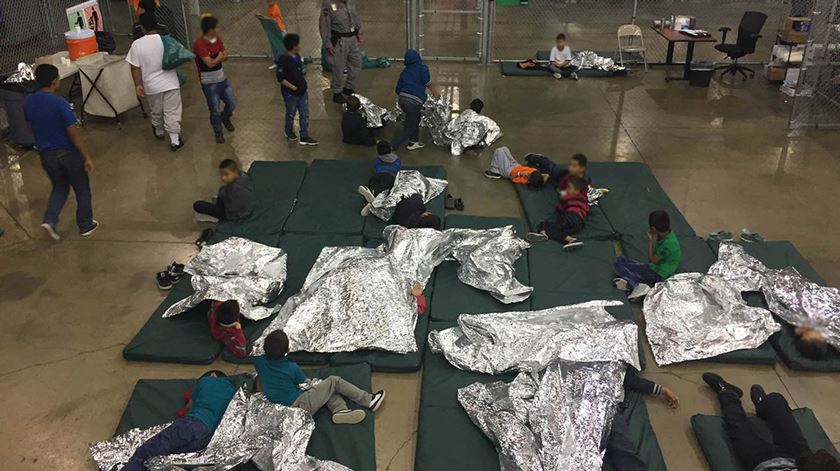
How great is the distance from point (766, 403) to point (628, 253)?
210 cm

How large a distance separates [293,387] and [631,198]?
4.44 metres

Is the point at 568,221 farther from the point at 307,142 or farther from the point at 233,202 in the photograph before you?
the point at 307,142

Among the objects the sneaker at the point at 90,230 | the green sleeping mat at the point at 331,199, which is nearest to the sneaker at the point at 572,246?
the green sleeping mat at the point at 331,199

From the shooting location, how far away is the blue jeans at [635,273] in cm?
595

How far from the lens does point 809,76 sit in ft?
30.0

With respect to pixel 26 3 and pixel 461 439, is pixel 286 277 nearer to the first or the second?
pixel 461 439

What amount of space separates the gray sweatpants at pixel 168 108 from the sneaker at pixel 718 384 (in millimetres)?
6795

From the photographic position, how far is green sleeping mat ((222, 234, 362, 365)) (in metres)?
5.23

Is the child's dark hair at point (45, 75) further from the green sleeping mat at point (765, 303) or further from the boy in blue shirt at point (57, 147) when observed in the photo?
the green sleeping mat at point (765, 303)

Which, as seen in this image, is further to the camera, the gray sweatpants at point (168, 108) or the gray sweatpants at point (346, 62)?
the gray sweatpants at point (346, 62)

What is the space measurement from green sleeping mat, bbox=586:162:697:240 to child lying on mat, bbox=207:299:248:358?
3803 millimetres

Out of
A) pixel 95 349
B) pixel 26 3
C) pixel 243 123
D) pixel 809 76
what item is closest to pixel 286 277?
pixel 95 349

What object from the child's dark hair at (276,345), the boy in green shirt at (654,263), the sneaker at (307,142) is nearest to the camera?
the child's dark hair at (276,345)

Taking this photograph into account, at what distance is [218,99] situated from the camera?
8.74 metres
